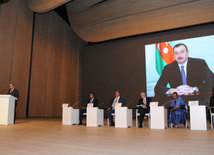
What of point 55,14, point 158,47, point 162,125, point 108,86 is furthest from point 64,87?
point 162,125

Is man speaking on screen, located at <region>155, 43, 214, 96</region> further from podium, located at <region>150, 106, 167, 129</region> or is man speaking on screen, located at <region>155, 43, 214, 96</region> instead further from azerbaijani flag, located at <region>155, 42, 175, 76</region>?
podium, located at <region>150, 106, 167, 129</region>

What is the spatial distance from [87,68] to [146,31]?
394 cm

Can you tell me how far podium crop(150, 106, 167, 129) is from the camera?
551 centimetres

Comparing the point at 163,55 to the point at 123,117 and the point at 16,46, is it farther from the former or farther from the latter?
the point at 16,46

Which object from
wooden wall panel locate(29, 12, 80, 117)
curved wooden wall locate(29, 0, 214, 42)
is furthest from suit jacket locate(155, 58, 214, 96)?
wooden wall panel locate(29, 12, 80, 117)

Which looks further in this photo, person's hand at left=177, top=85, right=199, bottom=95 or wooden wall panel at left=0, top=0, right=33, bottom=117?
person's hand at left=177, top=85, right=199, bottom=95

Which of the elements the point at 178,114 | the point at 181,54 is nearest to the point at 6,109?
the point at 178,114

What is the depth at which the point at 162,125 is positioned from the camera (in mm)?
5488

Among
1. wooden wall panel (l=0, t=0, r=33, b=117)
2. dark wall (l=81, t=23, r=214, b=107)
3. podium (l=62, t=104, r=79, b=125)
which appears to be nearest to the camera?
podium (l=62, t=104, r=79, b=125)

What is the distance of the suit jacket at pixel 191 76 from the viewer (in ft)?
27.7

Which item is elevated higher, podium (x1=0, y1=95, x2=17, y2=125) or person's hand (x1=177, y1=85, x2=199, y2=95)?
person's hand (x1=177, y1=85, x2=199, y2=95)

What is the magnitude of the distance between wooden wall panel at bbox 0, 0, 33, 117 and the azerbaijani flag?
18.2 feet

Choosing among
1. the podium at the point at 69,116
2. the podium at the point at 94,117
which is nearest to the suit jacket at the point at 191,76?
the podium at the point at 94,117

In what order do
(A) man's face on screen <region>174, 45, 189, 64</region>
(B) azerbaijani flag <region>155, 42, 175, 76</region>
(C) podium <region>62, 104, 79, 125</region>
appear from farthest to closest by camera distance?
(B) azerbaijani flag <region>155, 42, 175, 76</region> → (A) man's face on screen <region>174, 45, 189, 64</region> → (C) podium <region>62, 104, 79, 125</region>
